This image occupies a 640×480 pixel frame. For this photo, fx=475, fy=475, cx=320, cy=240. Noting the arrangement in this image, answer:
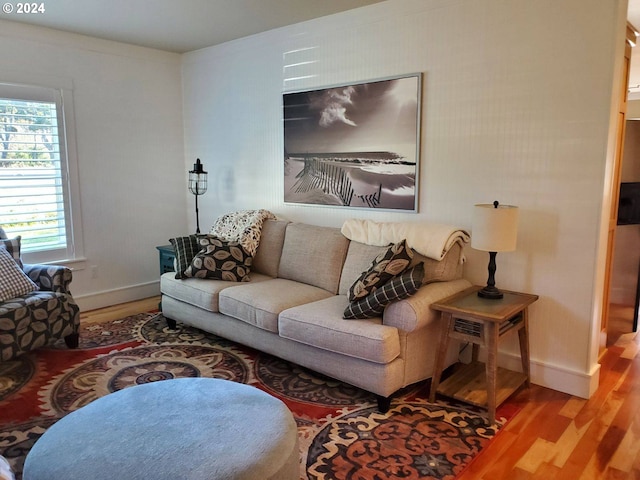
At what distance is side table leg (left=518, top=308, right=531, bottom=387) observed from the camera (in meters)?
2.82

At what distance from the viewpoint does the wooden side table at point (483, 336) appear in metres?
2.47

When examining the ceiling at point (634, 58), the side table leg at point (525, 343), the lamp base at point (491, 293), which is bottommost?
the side table leg at point (525, 343)

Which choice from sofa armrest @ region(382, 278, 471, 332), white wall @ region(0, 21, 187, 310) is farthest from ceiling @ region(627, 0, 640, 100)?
white wall @ region(0, 21, 187, 310)

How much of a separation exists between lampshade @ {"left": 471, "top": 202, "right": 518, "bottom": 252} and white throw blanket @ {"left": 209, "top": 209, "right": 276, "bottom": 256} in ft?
6.23

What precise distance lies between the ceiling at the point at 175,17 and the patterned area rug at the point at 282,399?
2487 millimetres

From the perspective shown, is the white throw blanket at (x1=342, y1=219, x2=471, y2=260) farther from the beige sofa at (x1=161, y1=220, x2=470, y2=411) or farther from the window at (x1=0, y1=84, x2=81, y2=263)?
the window at (x1=0, y1=84, x2=81, y2=263)

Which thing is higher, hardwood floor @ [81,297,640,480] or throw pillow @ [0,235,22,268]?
throw pillow @ [0,235,22,268]

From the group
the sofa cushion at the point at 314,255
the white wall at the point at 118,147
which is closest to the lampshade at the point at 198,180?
the white wall at the point at 118,147

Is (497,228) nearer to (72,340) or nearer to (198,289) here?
(198,289)

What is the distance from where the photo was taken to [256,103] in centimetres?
438

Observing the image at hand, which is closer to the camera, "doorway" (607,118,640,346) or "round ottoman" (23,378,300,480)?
"round ottoman" (23,378,300,480)

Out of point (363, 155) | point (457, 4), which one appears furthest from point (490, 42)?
point (363, 155)

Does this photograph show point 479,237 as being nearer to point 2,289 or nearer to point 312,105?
point 312,105

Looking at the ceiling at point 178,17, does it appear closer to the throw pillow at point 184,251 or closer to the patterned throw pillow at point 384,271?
the throw pillow at point 184,251
